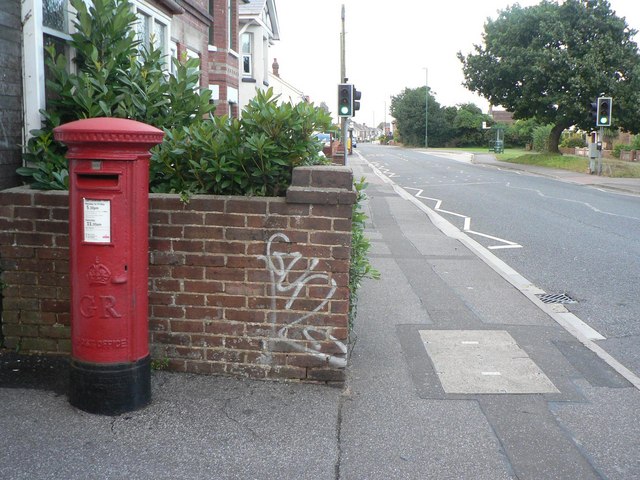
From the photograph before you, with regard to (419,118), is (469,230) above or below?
below

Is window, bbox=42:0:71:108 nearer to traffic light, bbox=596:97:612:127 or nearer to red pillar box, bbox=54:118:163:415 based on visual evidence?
red pillar box, bbox=54:118:163:415

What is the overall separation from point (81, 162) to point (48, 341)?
166cm

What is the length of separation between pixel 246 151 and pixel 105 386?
1.79 m

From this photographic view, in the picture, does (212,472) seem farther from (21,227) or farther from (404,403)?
(21,227)

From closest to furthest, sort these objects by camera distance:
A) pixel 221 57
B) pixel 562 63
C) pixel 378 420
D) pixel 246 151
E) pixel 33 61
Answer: pixel 378 420
pixel 246 151
pixel 33 61
pixel 221 57
pixel 562 63

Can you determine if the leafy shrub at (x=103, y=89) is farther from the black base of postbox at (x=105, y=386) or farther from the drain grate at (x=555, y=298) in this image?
the drain grate at (x=555, y=298)

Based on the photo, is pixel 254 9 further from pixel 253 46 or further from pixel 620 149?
pixel 620 149

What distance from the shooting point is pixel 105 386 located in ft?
13.5

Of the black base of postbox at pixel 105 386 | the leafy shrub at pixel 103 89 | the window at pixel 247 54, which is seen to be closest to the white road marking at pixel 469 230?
the leafy shrub at pixel 103 89

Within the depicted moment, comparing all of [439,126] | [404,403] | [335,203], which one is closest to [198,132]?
[335,203]

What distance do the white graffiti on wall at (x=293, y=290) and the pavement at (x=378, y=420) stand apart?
0.88ft

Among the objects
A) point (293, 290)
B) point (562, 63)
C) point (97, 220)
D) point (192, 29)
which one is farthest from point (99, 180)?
point (562, 63)

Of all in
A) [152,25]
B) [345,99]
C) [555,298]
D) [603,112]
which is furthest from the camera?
[603,112]

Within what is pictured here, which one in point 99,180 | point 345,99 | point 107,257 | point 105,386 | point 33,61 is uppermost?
point 345,99
